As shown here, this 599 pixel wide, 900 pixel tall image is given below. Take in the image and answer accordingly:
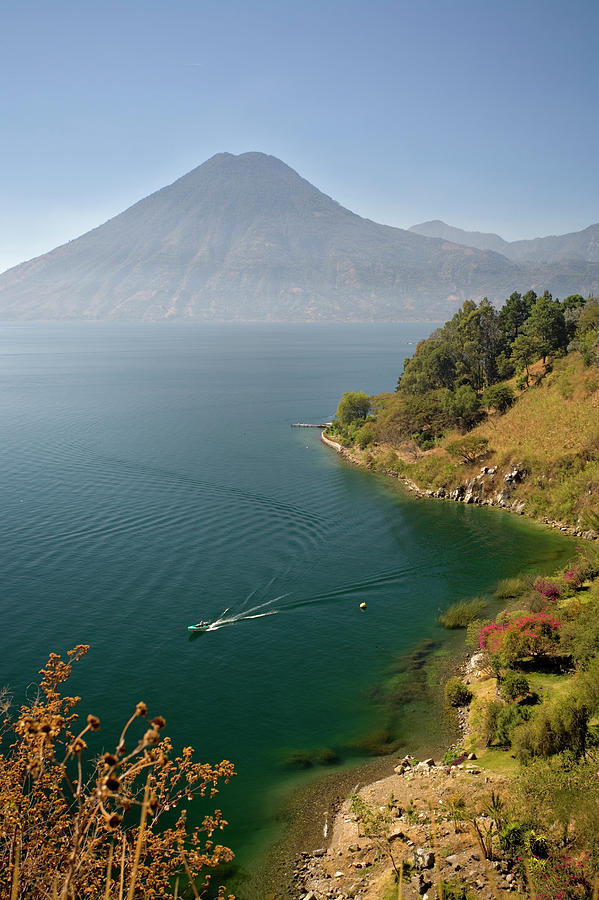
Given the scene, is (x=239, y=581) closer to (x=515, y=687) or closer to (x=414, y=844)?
(x=515, y=687)

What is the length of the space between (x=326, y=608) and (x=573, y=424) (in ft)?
116

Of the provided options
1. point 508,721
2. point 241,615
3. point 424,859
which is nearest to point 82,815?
point 424,859

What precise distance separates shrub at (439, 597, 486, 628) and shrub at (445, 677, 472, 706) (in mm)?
7815

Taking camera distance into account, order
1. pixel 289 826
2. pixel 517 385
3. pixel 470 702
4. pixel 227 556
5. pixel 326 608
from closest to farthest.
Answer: pixel 289 826, pixel 470 702, pixel 326 608, pixel 227 556, pixel 517 385

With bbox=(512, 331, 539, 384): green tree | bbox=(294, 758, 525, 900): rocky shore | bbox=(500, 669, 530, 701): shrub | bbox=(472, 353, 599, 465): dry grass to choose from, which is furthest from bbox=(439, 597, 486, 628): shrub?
bbox=(512, 331, 539, 384): green tree

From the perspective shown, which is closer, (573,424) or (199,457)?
(573,424)

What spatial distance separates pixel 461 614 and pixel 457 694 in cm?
915

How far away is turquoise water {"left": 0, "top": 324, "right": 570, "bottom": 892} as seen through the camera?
28734mm

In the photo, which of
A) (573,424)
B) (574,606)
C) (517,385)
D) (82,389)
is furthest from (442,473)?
(82,389)

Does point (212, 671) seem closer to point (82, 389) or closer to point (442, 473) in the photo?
point (442, 473)

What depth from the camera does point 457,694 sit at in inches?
1153

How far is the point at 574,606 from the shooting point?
32375mm

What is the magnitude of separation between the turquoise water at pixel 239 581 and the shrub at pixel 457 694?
228cm

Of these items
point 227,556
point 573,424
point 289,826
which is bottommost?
point 289,826
